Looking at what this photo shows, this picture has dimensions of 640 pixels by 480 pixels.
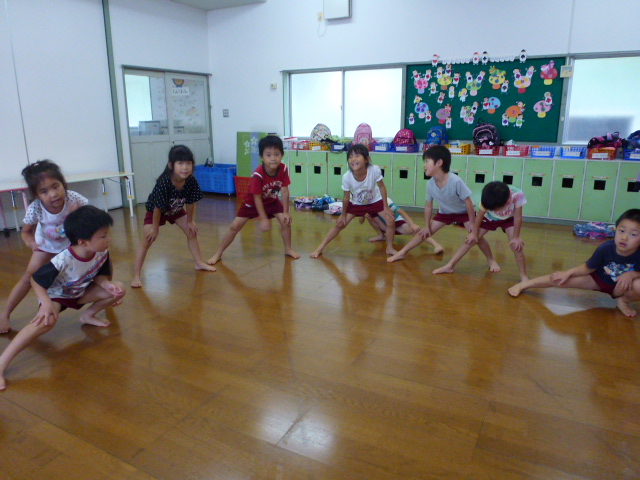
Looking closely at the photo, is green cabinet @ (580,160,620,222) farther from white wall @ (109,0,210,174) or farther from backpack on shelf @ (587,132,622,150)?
white wall @ (109,0,210,174)

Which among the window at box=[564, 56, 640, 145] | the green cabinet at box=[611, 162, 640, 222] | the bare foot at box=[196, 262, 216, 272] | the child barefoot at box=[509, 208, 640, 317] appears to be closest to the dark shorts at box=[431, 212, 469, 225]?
the child barefoot at box=[509, 208, 640, 317]

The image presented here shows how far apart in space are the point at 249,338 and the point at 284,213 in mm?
1610

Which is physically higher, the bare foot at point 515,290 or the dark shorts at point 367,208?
the dark shorts at point 367,208

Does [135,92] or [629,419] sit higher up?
[135,92]

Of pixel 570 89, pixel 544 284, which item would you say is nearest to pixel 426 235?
pixel 544 284

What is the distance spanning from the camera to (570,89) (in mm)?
5621

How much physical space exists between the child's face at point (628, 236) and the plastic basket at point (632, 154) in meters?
2.96

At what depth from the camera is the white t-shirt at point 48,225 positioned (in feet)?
Result: 8.69

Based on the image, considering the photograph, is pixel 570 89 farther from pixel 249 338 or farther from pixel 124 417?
pixel 124 417

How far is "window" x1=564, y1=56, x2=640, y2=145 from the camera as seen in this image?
5.39m

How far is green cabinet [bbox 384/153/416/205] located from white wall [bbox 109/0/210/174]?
387cm

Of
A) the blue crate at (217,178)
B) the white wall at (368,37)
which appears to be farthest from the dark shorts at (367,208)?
the blue crate at (217,178)

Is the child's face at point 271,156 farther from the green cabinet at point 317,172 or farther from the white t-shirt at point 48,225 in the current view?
the green cabinet at point 317,172

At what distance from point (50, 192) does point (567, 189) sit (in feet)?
17.2
